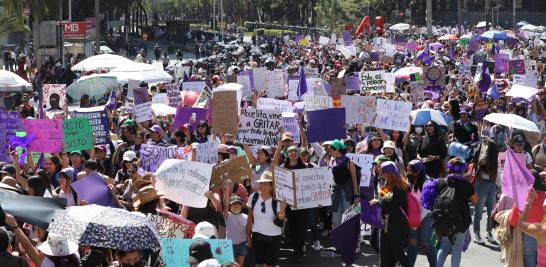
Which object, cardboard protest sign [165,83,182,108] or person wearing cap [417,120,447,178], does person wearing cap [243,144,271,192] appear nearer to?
person wearing cap [417,120,447,178]

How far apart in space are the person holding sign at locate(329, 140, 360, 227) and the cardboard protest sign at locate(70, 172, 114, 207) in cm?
348

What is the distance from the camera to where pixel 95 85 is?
21875 mm

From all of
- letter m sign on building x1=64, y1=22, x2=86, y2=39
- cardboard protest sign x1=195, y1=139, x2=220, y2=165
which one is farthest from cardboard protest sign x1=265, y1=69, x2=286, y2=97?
letter m sign on building x1=64, y1=22, x2=86, y2=39

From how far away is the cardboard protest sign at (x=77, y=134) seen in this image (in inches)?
516

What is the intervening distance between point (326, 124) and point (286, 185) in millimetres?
3105

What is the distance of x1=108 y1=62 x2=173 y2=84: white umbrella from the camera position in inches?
913

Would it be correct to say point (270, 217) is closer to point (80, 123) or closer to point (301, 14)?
point (80, 123)

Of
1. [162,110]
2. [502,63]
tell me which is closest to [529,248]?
[162,110]

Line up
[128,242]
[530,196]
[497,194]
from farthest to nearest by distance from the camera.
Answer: [497,194]
[530,196]
[128,242]

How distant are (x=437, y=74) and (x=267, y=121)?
33.6 feet

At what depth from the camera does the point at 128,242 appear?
7.04 meters

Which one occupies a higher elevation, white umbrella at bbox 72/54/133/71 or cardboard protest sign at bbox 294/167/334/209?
white umbrella at bbox 72/54/133/71

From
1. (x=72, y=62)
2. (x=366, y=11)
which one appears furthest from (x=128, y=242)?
(x=366, y=11)

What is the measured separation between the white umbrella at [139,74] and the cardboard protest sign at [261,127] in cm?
994
